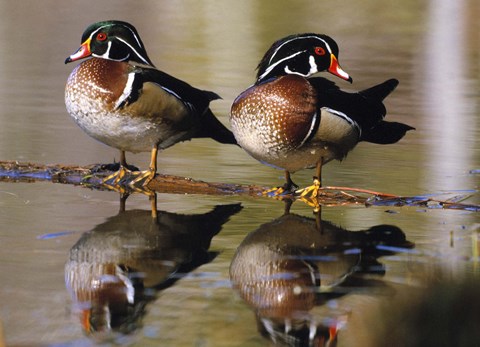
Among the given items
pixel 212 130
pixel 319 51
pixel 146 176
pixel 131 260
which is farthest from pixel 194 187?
pixel 131 260

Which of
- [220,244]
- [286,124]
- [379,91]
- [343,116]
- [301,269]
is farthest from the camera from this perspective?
[379,91]

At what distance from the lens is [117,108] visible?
19.6 ft

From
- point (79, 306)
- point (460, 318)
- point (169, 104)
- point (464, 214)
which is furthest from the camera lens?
point (169, 104)

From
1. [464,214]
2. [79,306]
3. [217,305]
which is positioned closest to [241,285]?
[217,305]

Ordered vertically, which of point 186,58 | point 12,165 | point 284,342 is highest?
point 186,58

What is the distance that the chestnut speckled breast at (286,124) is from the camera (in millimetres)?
5660

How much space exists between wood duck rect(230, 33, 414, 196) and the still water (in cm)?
30

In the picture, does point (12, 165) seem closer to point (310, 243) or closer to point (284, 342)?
point (310, 243)

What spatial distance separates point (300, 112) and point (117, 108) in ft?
3.33

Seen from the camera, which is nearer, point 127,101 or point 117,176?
point 127,101

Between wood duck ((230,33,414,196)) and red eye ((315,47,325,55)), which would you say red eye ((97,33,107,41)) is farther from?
red eye ((315,47,325,55))

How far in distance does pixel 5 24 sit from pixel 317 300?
12939 mm

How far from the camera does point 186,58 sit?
43.1 ft

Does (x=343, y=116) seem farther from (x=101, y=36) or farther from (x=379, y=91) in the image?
(x=101, y=36)
